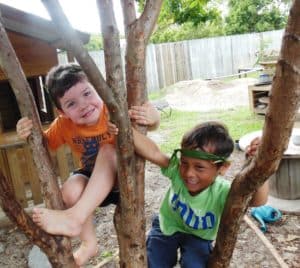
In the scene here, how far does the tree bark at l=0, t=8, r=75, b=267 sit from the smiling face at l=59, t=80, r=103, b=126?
1.72 ft

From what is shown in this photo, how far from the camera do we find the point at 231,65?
61.4 ft

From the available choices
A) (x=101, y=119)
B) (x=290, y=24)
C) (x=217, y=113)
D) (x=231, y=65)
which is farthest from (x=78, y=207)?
(x=231, y=65)

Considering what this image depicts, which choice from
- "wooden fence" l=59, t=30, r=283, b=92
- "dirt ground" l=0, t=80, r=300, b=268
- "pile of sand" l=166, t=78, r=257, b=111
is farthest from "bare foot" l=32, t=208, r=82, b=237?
"wooden fence" l=59, t=30, r=283, b=92

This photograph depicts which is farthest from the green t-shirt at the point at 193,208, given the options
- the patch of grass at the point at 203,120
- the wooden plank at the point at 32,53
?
the patch of grass at the point at 203,120

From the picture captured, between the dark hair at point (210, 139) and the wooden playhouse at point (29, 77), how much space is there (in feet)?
10.0

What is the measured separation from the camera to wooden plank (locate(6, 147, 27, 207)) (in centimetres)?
470

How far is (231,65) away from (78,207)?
17969mm

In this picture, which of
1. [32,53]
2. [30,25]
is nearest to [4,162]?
[32,53]

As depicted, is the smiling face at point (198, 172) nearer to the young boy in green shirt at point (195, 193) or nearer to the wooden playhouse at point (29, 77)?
the young boy in green shirt at point (195, 193)

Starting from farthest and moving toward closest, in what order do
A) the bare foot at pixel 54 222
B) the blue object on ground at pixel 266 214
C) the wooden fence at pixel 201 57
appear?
the wooden fence at pixel 201 57 < the blue object on ground at pixel 266 214 < the bare foot at pixel 54 222

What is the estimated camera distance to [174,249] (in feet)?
6.49

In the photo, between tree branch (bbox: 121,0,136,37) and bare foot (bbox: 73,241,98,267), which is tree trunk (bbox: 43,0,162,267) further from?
bare foot (bbox: 73,241,98,267)

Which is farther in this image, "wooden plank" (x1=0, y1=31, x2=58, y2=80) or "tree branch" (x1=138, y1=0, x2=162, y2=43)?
"wooden plank" (x1=0, y1=31, x2=58, y2=80)

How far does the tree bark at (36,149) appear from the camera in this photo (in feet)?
4.12
